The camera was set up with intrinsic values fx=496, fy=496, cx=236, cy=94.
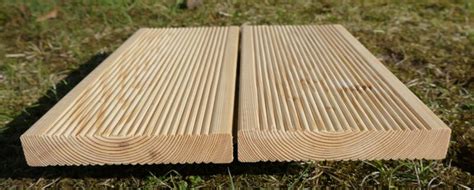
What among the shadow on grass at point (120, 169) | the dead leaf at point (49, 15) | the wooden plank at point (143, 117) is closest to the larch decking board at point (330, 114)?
the wooden plank at point (143, 117)

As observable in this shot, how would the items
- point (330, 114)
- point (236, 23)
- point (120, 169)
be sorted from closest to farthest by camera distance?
point (330, 114), point (120, 169), point (236, 23)

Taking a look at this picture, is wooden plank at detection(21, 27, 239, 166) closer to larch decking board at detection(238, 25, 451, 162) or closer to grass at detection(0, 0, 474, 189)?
larch decking board at detection(238, 25, 451, 162)

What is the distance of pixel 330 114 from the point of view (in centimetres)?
149

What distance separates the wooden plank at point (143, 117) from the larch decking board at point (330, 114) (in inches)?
3.3

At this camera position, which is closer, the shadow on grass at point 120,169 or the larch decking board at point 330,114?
the larch decking board at point 330,114

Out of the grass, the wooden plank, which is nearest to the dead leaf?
the grass

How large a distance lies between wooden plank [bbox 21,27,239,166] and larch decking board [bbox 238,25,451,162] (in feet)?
0.27

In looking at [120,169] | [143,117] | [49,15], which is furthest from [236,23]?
[143,117]

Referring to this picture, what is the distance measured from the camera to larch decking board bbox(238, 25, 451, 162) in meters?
1.38

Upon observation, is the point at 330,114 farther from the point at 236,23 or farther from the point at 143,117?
the point at 236,23

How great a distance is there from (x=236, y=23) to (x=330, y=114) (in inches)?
89.3

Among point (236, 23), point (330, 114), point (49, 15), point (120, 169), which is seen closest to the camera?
point (330, 114)

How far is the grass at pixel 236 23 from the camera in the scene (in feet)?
6.04

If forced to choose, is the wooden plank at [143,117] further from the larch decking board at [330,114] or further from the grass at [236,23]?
the grass at [236,23]
